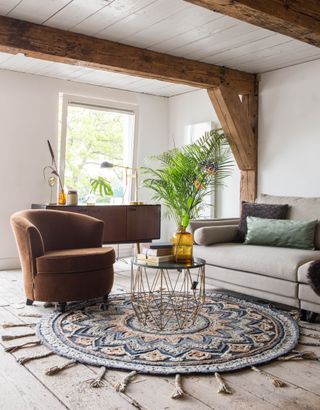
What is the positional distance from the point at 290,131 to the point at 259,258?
78.0 inches

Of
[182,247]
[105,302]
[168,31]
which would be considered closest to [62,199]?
[105,302]

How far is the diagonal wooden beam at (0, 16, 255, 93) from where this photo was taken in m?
3.71

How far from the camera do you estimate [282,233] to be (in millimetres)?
3865

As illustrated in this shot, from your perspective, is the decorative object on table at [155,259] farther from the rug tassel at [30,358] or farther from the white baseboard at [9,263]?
the white baseboard at [9,263]

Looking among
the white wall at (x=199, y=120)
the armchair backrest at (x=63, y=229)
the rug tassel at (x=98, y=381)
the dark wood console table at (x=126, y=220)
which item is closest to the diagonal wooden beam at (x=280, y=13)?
the armchair backrest at (x=63, y=229)

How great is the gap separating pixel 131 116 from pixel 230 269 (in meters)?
3.16

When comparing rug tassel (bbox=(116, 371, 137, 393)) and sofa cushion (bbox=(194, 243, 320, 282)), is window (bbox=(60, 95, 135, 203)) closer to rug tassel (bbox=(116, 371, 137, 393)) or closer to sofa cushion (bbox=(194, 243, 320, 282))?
sofa cushion (bbox=(194, 243, 320, 282))

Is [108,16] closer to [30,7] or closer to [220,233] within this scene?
[30,7]

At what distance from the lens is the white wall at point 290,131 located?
185 inches

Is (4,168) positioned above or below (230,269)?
above

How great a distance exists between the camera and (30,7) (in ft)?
11.3

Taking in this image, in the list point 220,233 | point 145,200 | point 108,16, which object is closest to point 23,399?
point 220,233

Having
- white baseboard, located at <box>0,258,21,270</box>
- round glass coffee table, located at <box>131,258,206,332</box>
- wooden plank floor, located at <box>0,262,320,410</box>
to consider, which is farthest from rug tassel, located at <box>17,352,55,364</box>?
white baseboard, located at <box>0,258,21,270</box>

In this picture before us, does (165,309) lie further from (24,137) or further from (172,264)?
(24,137)
